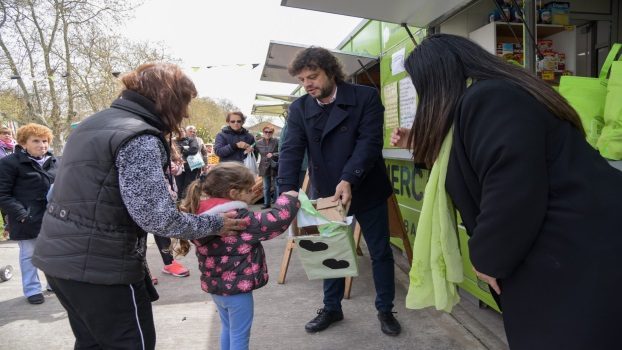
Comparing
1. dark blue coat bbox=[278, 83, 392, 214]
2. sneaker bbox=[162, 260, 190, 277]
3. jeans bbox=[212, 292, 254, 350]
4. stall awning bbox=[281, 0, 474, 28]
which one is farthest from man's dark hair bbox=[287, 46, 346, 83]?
sneaker bbox=[162, 260, 190, 277]

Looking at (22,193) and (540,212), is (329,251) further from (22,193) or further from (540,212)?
(22,193)

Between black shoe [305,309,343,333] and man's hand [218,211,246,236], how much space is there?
1.31 meters

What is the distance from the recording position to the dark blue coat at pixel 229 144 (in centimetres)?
629

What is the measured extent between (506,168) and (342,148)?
168cm

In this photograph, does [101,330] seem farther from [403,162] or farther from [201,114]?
[201,114]

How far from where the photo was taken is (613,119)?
1833mm

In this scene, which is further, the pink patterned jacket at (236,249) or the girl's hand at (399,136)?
the pink patterned jacket at (236,249)

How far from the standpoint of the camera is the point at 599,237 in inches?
43.2

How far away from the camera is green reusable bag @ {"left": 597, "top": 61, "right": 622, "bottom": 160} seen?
71.0 inches

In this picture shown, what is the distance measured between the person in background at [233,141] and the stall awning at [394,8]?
11.4ft

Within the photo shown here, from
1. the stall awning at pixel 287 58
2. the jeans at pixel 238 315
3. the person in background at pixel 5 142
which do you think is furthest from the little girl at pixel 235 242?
the person in background at pixel 5 142

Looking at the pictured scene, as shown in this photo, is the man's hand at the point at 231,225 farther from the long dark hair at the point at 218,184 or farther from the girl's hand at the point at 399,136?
the girl's hand at the point at 399,136

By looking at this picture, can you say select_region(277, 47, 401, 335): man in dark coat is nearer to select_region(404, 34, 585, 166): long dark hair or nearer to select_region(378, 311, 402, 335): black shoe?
select_region(378, 311, 402, 335): black shoe

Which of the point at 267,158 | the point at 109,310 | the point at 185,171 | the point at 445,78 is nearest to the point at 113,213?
the point at 109,310
